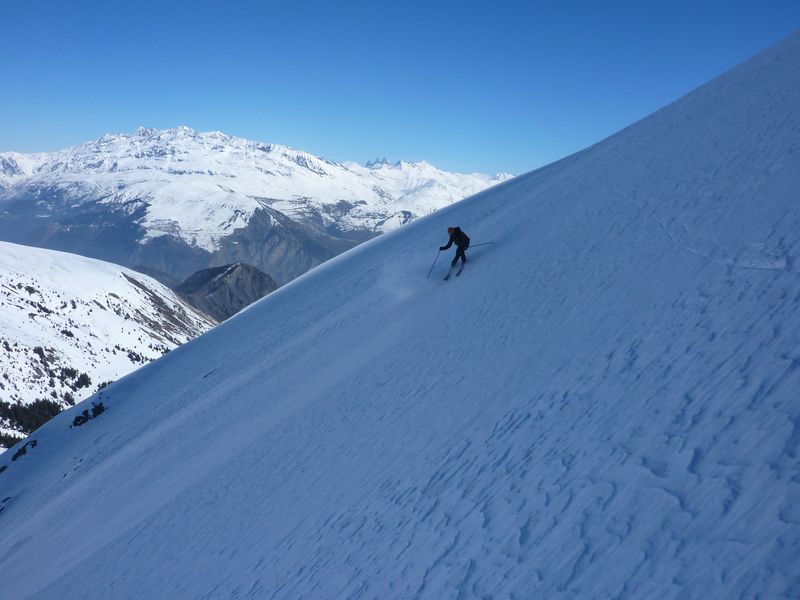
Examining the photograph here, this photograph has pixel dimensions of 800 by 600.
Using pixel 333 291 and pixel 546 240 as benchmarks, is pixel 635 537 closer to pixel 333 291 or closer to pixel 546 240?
pixel 546 240

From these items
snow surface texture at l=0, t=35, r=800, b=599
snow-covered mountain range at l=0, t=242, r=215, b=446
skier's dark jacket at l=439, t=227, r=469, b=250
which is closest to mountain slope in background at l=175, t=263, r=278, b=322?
snow-covered mountain range at l=0, t=242, r=215, b=446

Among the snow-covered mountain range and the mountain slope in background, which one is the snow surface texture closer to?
the snow-covered mountain range

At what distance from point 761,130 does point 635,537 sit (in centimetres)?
1317

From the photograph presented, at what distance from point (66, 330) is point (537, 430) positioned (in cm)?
6874

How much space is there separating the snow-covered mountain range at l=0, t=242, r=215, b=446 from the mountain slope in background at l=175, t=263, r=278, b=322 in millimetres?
58930

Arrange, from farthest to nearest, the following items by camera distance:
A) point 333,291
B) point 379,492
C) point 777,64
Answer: point 333,291
point 777,64
point 379,492

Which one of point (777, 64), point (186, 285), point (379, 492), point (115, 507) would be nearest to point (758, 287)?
point (379, 492)

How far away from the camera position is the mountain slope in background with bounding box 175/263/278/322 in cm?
16754

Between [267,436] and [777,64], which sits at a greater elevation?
[777,64]

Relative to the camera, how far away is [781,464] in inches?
181

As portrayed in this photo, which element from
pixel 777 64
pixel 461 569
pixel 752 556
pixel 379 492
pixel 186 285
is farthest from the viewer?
pixel 186 285

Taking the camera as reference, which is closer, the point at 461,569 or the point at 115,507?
the point at 461,569

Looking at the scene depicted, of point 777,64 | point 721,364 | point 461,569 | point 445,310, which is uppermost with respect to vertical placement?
point 777,64

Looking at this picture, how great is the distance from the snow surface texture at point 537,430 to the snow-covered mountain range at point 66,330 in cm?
→ 2998
